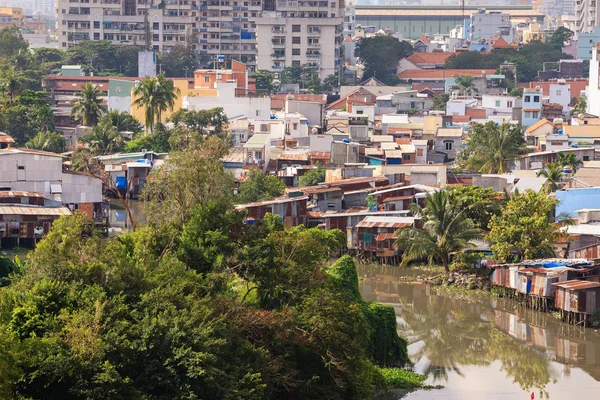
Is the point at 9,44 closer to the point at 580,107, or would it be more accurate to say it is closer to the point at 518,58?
the point at 518,58

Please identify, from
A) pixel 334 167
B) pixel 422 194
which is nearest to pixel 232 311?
pixel 422 194

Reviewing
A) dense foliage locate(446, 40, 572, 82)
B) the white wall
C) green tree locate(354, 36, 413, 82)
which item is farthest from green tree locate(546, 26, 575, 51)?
the white wall

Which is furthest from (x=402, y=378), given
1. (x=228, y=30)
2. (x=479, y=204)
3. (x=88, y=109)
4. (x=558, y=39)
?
(x=558, y=39)

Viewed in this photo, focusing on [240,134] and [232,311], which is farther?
[240,134]

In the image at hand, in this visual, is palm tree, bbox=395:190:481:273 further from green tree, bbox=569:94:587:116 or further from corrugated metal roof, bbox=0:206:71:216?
green tree, bbox=569:94:587:116

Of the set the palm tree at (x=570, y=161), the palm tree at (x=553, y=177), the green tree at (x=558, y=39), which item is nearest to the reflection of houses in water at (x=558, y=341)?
the palm tree at (x=553, y=177)

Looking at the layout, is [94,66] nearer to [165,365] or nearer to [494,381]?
[494,381]

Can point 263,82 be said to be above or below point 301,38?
below
